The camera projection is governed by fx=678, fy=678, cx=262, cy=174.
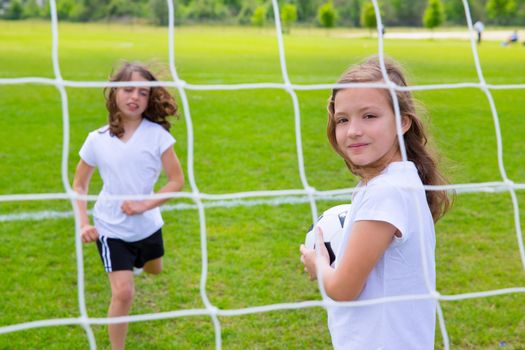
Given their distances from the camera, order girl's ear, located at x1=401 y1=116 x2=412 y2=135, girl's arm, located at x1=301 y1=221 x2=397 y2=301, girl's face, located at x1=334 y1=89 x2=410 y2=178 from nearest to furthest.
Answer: girl's arm, located at x1=301 y1=221 x2=397 y2=301 → girl's face, located at x1=334 y1=89 x2=410 y2=178 → girl's ear, located at x1=401 y1=116 x2=412 y2=135

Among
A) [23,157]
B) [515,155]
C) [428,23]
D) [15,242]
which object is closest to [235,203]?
[15,242]

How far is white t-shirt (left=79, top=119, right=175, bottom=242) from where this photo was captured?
299 cm

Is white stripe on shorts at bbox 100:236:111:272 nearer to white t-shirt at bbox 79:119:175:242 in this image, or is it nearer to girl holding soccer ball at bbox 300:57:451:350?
→ white t-shirt at bbox 79:119:175:242

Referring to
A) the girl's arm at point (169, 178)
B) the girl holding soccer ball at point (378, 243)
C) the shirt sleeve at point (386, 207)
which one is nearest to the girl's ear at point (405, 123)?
the girl holding soccer ball at point (378, 243)

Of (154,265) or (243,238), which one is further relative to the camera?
(243,238)

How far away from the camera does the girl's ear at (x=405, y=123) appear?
6.63 ft

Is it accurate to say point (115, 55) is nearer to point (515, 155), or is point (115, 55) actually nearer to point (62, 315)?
point (515, 155)

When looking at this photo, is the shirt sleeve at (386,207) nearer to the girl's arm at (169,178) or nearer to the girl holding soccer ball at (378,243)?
the girl holding soccer ball at (378,243)

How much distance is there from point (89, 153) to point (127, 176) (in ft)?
0.69

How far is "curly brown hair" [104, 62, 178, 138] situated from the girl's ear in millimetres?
1359

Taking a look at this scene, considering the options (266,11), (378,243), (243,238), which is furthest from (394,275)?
(266,11)

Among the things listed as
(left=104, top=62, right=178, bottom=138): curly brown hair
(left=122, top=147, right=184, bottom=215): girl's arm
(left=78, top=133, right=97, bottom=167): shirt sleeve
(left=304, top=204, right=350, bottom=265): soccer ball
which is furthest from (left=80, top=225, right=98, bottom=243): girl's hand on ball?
(left=304, top=204, right=350, bottom=265): soccer ball

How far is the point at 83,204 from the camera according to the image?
118 inches

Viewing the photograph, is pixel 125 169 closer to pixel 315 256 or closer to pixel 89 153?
pixel 89 153
